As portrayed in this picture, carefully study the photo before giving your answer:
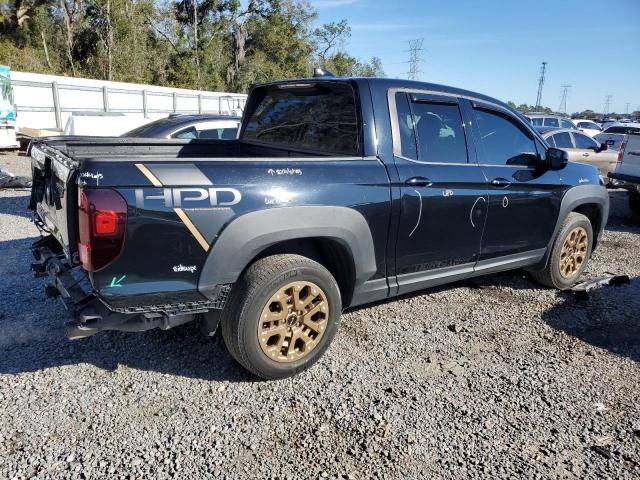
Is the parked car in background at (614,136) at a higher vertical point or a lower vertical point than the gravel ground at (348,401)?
higher

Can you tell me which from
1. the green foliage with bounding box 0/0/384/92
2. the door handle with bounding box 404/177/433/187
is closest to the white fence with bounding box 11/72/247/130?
the green foliage with bounding box 0/0/384/92

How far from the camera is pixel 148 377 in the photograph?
329 centimetres

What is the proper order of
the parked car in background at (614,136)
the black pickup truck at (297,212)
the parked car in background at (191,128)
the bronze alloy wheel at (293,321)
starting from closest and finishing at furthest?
the black pickup truck at (297,212), the bronze alloy wheel at (293,321), the parked car in background at (191,128), the parked car in background at (614,136)

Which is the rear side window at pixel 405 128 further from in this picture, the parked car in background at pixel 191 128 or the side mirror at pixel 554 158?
the parked car in background at pixel 191 128

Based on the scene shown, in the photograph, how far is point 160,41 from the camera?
3825 centimetres

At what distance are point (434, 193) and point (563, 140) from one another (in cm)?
937

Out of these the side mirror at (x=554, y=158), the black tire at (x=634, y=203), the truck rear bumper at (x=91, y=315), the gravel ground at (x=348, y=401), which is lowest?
the gravel ground at (x=348, y=401)

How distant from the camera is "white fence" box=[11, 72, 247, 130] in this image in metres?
16.9

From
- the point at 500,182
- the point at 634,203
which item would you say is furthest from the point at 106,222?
the point at 634,203

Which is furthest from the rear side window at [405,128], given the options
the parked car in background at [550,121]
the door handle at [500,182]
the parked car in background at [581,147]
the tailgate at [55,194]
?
the parked car in background at [550,121]

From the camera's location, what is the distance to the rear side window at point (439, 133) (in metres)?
3.71

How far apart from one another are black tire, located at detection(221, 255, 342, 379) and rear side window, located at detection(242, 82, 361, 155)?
0.92 metres

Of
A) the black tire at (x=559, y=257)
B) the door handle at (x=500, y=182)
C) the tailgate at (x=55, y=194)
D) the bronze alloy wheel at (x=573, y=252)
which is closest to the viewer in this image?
the tailgate at (x=55, y=194)

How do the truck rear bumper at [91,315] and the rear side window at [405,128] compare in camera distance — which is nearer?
the truck rear bumper at [91,315]
